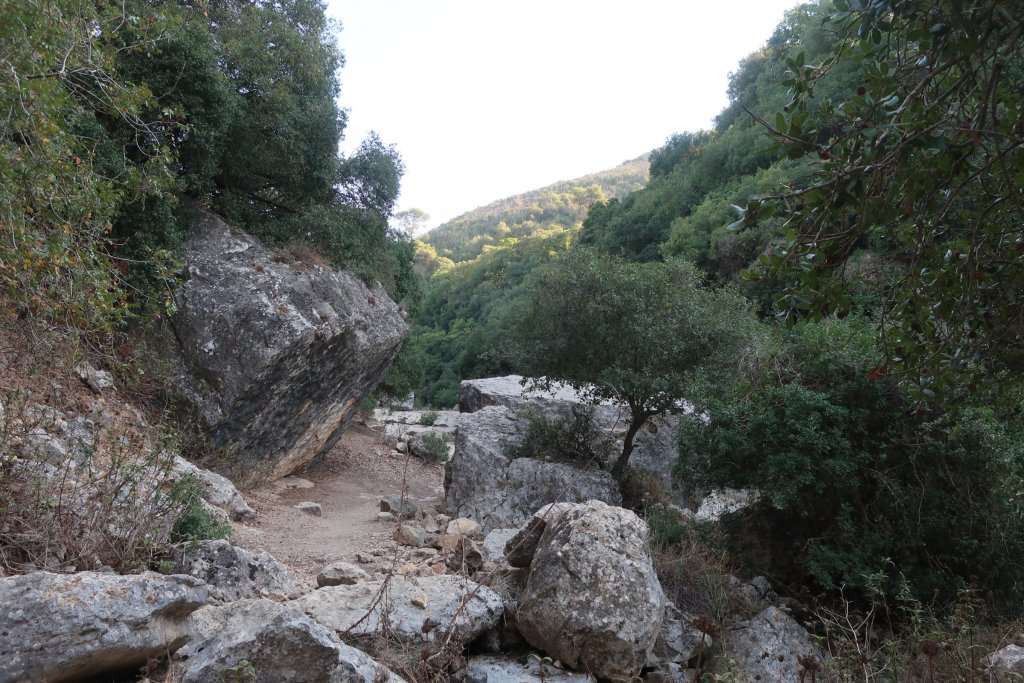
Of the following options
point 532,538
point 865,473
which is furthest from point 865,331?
point 532,538

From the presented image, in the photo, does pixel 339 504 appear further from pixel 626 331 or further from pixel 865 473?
pixel 865 473

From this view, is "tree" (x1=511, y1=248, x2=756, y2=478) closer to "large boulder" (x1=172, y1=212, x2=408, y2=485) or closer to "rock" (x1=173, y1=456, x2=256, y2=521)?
"large boulder" (x1=172, y1=212, x2=408, y2=485)

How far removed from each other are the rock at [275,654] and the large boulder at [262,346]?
743cm

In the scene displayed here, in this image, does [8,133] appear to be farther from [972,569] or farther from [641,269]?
[972,569]

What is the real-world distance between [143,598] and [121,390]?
6.91 meters

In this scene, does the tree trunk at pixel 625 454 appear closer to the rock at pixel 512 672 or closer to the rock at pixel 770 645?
the rock at pixel 770 645

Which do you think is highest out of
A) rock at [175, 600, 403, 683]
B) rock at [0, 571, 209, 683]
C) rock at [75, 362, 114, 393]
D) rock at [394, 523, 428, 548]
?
rock at [75, 362, 114, 393]

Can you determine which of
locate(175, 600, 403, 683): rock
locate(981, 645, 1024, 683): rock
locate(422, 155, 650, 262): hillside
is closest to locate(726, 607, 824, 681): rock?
locate(981, 645, 1024, 683): rock

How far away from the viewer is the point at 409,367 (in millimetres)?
20859

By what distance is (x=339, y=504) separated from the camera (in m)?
12.1

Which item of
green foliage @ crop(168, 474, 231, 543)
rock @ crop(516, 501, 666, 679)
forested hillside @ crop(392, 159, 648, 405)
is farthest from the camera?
forested hillside @ crop(392, 159, 648, 405)

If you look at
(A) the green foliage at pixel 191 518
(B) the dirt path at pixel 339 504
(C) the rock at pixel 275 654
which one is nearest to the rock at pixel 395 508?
(B) the dirt path at pixel 339 504

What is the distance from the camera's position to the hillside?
77188mm

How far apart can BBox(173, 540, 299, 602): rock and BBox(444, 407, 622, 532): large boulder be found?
4933mm
